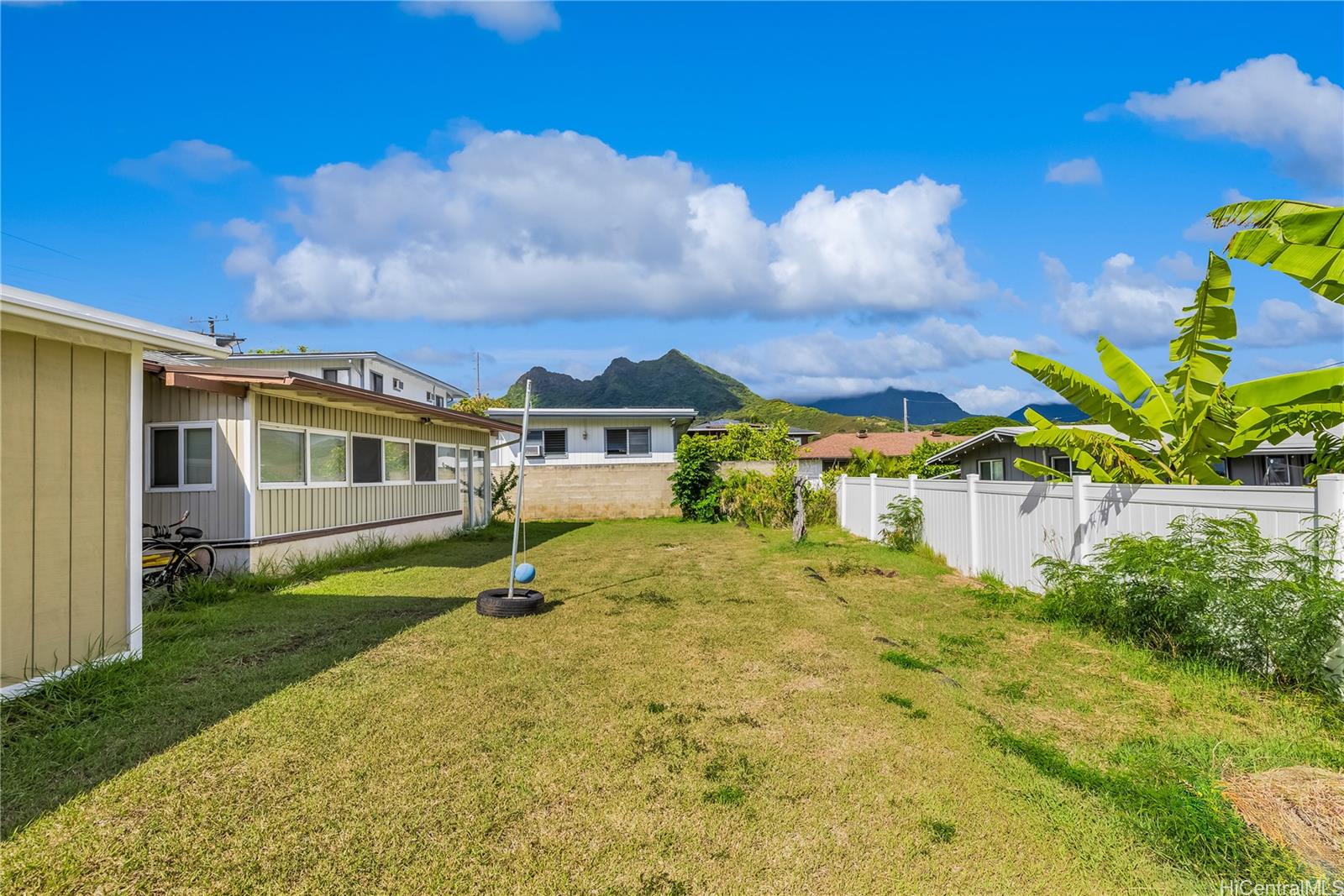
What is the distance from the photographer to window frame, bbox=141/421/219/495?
30.5 ft

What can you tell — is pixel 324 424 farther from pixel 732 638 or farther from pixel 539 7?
pixel 732 638

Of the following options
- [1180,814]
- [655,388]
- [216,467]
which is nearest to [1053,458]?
[1180,814]

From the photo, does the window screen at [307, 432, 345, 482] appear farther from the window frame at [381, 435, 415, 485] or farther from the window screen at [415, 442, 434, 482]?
the window screen at [415, 442, 434, 482]

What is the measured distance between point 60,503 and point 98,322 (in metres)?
1.35

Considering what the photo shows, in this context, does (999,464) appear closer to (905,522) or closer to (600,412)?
(905,522)

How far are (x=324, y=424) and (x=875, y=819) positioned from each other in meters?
11.1

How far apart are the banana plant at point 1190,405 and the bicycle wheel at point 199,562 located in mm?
11160

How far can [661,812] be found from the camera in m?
3.08

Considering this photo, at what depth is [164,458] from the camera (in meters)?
9.45

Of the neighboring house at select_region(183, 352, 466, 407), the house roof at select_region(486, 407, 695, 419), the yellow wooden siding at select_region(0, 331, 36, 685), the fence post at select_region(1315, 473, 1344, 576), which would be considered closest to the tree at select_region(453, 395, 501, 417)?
the neighboring house at select_region(183, 352, 466, 407)

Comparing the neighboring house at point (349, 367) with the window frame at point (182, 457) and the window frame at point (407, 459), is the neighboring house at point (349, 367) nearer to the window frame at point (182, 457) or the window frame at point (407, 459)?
the window frame at point (407, 459)

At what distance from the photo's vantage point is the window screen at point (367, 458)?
1220cm

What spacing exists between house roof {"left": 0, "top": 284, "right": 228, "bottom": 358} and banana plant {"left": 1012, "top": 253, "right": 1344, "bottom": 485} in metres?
8.56

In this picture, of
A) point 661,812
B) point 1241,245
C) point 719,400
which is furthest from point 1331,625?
point 719,400
